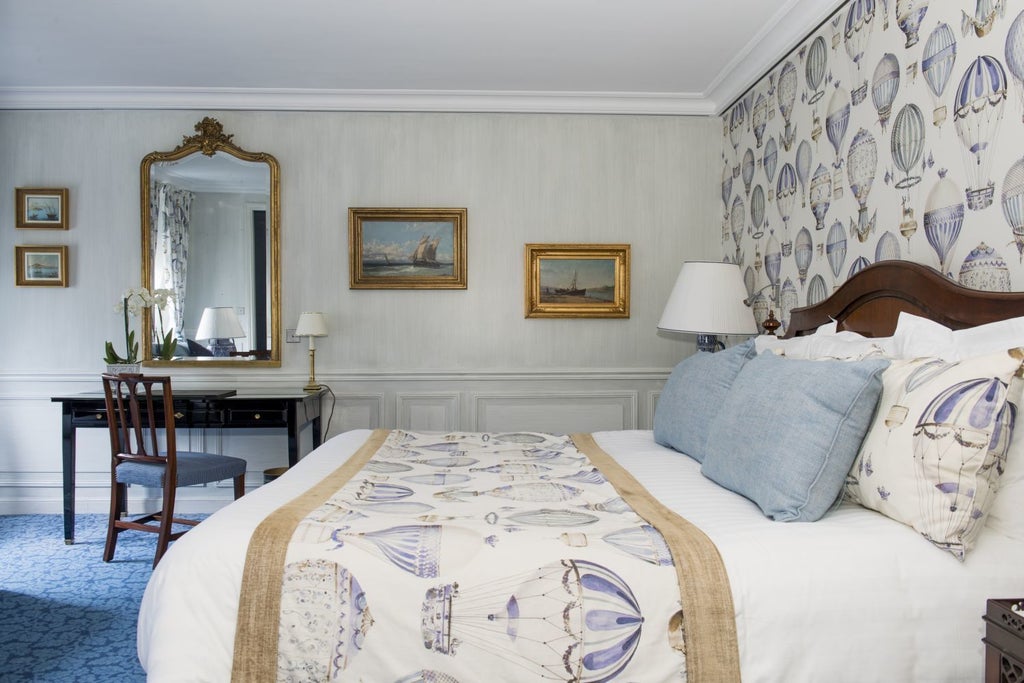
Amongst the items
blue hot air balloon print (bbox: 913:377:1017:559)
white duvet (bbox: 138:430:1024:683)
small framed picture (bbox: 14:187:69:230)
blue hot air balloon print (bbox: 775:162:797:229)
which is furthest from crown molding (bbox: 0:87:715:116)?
white duvet (bbox: 138:430:1024:683)

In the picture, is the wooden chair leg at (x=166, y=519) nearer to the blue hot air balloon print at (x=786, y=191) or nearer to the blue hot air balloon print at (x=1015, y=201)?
the blue hot air balloon print at (x=786, y=191)

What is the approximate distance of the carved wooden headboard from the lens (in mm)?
1869

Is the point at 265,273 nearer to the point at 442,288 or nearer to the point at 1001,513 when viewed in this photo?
the point at 442,288

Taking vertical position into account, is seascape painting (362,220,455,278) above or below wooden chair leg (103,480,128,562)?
above

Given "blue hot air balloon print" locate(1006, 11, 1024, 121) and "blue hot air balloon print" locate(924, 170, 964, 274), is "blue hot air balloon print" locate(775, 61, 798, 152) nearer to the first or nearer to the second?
"blue hot air balloon print" locate(924, 170, 964, 274)

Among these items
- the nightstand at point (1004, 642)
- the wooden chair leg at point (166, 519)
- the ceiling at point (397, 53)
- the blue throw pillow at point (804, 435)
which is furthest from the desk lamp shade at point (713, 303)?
the wooden chair leg at point (166, 519)

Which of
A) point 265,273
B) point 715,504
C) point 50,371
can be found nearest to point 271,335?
point 265,273

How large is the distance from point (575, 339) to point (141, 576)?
262 centimetres

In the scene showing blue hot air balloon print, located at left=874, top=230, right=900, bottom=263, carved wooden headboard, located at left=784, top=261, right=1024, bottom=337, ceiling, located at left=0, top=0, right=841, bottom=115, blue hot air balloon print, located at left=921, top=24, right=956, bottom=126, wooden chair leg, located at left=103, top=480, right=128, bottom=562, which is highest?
ceiling, located at left=0, top=0, right=841, bottom=115

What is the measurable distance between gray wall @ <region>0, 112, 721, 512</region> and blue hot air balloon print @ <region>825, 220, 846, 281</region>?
1.38 metres

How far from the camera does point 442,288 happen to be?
167 inches

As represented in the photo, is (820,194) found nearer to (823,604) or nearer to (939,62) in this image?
(939,62)

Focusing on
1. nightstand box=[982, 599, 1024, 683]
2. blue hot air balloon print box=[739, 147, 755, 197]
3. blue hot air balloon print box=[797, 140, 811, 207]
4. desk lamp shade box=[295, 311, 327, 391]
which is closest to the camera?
nightstand box=[982, 599, 1024, 683]

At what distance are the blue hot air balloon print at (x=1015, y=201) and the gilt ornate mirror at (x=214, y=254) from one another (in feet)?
11.8
